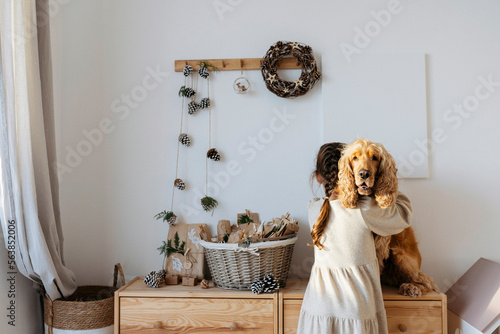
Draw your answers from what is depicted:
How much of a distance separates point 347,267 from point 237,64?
1.17 metres

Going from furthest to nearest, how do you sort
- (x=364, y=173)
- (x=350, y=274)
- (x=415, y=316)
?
1. (x=415, y=316)
2. (x=350, y=274)
3. (x=364, y=173)

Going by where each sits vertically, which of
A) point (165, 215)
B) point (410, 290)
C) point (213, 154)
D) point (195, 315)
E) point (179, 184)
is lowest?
point (195, 315)

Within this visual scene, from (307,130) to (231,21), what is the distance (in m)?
0.71

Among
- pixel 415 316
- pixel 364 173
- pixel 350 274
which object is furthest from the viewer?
pixel 415 316

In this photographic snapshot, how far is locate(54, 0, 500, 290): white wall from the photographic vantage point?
204 cm

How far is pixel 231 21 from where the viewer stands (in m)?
2.14

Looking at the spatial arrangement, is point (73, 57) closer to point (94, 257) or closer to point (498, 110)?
point (94, 257)

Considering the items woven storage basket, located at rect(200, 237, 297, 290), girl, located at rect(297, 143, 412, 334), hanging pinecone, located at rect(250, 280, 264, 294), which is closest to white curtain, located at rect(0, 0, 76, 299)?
woven storage basket, located at rect(200, 237, 297, 290)

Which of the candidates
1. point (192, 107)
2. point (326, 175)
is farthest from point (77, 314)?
point (326, 175)

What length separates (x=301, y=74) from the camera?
6.73 feet

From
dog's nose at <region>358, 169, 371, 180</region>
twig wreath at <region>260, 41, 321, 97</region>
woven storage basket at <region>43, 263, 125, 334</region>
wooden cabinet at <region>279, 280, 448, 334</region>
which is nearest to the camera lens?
dog's nose at <region>358, 169, 371, 180</region>

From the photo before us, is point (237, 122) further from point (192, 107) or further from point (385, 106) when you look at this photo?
point (385, 106)

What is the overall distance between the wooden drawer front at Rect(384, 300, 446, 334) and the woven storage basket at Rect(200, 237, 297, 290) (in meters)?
0.48

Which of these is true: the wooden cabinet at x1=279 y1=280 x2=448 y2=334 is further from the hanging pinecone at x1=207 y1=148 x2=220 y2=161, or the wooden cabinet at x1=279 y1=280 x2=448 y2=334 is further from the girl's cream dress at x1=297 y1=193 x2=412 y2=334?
the hanging pinecone at x1=207 y1=148 x2=220 y2=161
